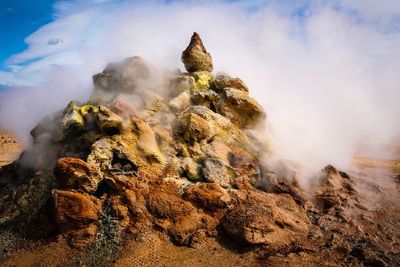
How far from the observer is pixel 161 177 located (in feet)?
38.2

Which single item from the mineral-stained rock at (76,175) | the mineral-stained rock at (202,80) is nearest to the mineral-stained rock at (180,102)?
the mineral-stained rock at (202,80)

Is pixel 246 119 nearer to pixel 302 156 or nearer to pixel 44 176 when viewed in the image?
pixel 302 156

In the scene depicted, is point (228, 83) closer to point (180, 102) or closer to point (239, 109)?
point (239, 109)

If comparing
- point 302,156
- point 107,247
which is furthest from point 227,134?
point 107,247

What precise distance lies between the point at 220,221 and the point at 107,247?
11.7ft

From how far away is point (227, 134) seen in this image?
14.6m

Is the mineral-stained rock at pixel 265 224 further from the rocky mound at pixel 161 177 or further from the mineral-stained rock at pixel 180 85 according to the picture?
the mineral-stained rock at pixel 180 85

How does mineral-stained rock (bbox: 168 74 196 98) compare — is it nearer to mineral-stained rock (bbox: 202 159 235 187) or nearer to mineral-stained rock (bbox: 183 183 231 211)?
mineral-stained rock (bbox: 202 159 235 187)

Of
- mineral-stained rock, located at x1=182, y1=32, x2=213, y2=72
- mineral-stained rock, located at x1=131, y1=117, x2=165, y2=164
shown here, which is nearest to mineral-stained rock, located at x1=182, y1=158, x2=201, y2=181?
mineral-stained rock, located at x1=131, y1=117, x2=165, y2=164

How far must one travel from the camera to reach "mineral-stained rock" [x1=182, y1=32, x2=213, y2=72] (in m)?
17.4

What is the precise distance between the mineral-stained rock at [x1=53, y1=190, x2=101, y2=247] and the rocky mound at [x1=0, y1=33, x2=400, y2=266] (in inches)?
1.2

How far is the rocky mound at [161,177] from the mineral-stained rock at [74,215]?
0.03 m

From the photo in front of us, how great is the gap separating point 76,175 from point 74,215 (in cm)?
127

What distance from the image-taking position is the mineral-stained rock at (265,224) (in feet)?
32.3
